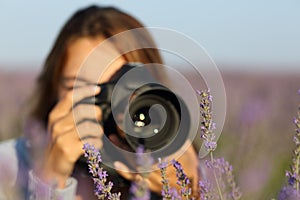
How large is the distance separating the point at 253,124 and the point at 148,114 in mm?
423

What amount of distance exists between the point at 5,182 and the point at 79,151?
0.21 meters

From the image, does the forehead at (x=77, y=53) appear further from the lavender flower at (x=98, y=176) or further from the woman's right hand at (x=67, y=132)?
the lavender flower at (x=98, y=176)

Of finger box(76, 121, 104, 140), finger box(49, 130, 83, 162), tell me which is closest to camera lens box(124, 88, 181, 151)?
finger box(76, 121, 104, 140)

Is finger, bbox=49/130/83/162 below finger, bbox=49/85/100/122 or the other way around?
below

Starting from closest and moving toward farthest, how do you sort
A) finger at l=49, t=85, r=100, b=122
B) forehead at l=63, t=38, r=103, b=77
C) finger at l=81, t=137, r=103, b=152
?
finger at l=81, t=137, r=103, b=152 → finger at l=49, t=85, r=100, b=122 → forehead at l=63, t=38, r=103, b=77

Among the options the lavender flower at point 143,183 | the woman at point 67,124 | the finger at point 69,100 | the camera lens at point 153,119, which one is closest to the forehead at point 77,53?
the woman at point 67,124

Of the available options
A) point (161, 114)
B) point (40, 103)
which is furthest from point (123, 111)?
point (40, 103)

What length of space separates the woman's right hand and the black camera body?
87mm

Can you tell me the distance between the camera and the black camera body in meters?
1.27

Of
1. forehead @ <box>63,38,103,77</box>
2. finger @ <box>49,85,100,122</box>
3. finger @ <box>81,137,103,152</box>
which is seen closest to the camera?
finger @ <box>81,137,103,152</box>

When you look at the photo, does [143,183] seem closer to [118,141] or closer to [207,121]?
[207,121]

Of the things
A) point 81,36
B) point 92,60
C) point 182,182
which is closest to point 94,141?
point 92,60

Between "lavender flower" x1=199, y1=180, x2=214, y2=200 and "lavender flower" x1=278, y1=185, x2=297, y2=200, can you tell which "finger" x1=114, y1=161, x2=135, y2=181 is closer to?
"lavender flower" x1=199, y1=180, x2=214, y2=200

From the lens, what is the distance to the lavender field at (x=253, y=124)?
147 cm
